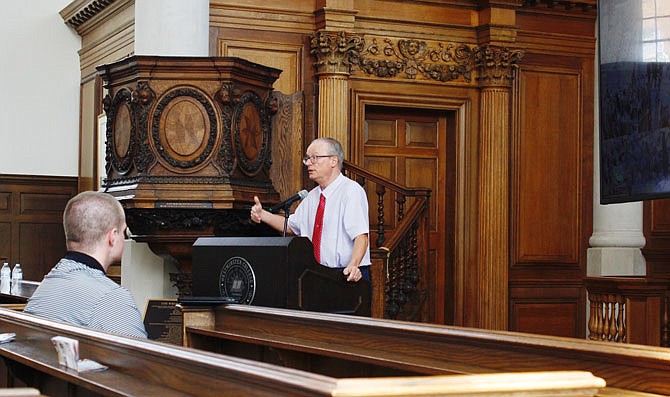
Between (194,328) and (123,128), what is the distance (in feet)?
9.25

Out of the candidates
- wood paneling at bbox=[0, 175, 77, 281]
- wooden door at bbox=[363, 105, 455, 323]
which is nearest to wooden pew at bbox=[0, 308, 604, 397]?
wooden door at bbox=[363, 105, 455, 323]

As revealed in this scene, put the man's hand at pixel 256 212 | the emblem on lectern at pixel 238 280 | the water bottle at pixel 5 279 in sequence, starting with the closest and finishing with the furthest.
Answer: the emblem on lectern at pixel 238 280
the man's hand at pixel 256 212
the water bottle at pixel 5 279

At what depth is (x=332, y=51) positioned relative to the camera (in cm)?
885

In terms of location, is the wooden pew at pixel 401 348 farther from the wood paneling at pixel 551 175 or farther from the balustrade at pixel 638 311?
the wood paneling at pixel 551 175

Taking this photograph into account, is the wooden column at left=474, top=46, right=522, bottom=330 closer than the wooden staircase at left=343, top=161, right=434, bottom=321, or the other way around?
the wooden staircase at left=343, top=161, right=434, bottom=321

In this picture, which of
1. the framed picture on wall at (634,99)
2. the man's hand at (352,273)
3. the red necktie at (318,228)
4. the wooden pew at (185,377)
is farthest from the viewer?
the red necktie at (318,228)

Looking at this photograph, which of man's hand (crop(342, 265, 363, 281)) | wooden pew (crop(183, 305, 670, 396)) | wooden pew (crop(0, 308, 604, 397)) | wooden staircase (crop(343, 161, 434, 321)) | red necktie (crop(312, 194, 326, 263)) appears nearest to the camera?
wooden pew (crop(0, 308, 604, 397))

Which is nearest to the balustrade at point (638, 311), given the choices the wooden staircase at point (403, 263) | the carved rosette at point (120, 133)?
the wooden staircase at point (403, 263)

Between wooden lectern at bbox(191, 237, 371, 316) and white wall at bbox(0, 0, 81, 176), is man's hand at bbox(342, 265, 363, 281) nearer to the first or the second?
wooden lectern at bbox(191, 237, 371, 316)

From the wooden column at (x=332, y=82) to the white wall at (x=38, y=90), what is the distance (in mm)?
3833

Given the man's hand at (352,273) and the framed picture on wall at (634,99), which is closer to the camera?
the man's hand at (352,273)

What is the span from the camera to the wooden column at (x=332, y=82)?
883 cm

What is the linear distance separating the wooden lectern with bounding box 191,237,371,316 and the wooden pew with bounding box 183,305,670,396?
3.02 feet

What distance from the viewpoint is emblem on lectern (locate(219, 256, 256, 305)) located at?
6.05m
